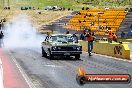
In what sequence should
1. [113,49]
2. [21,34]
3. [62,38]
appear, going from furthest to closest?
[21,34] < [113,49] < [62,38]

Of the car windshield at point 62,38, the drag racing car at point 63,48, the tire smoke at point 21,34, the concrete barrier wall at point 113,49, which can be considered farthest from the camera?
the tire smoke at point 21,34

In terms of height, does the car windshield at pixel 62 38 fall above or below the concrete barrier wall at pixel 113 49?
above

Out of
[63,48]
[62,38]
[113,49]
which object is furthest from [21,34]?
[63,48]

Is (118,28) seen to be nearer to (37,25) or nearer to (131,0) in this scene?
(37,25)

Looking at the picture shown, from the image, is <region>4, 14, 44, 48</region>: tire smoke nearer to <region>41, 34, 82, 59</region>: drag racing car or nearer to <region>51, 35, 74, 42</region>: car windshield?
<region>51, 35, 74, 42</region>: car windshield

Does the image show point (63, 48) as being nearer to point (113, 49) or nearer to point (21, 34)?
point (113, 49)

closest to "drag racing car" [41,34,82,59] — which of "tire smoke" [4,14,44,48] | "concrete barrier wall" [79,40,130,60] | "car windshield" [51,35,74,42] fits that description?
"car windshield" [51,35,74,42]

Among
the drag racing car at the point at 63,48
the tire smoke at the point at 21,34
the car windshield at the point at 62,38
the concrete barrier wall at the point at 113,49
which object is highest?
the car windshield at the point at 62,38

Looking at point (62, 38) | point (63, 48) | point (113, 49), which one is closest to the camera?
point (63, 48)

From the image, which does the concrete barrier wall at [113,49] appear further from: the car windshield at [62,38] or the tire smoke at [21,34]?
the tire smoke at [21,34]

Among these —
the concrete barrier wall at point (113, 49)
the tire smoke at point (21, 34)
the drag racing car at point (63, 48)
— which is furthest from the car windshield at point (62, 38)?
the tire smoke at point (21, 34)

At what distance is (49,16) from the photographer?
99875 mm

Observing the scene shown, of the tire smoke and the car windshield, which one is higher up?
the car windshield

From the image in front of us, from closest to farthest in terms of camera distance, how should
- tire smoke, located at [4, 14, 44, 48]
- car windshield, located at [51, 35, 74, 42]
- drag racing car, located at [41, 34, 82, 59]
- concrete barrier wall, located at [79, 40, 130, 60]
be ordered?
drag racing car, located at [41, 34, 82, 59], car windshield, located at [51, 35, 74, 42], concrete barrier wall, located at [79, 40, 130, 60], tire smoke, located at [4, 14, 44, 48]
